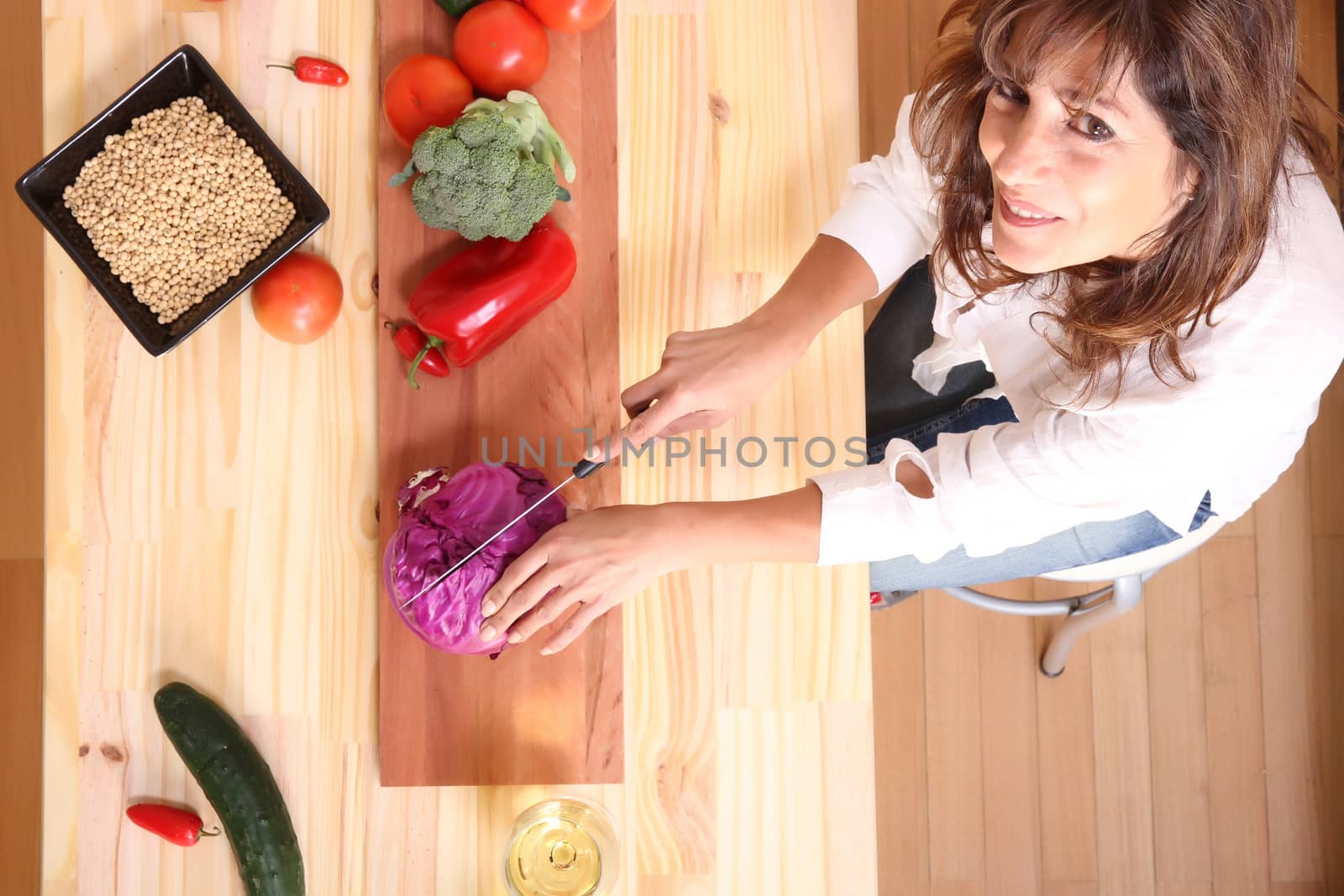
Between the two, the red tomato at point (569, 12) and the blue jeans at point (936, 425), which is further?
the blue jeans at point (936, 425)

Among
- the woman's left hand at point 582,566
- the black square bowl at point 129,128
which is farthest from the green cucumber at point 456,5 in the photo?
the woman's left hand at point 582,566

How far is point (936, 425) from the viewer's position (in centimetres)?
137

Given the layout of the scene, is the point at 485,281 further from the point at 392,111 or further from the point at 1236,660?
the point at 1236,660

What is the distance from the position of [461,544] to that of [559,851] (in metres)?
0.36

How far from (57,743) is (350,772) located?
328 mm

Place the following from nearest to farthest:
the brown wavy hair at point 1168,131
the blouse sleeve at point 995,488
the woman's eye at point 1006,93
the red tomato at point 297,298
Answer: the brown wavy hair at point 1168,131 → the woman's eye at point 1006,93 → the blouse sleeve at point 995,488 → the red tomato at point 297,298

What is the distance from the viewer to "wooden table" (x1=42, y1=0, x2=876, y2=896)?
111cm

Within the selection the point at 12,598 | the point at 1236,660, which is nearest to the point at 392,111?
the point at 12,598

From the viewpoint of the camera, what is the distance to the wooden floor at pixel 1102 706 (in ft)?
6.41

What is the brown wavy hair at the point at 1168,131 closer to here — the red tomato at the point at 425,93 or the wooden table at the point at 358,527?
the wooden table at the point at 358,527

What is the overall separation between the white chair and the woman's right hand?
479 mm

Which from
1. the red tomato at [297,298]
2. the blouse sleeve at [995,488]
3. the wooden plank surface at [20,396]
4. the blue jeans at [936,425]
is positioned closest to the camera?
the blouse sleeve at [995,488]

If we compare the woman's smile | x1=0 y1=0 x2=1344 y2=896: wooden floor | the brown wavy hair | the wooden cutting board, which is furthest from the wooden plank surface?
the woman's smile

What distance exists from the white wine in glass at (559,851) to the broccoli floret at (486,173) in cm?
64
